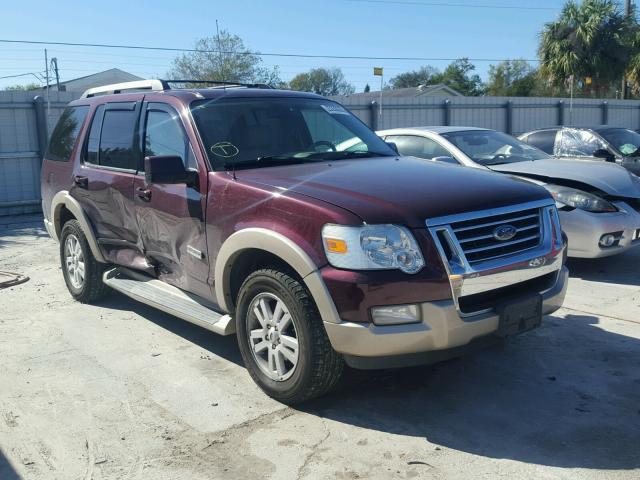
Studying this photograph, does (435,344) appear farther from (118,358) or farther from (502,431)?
(118,358)

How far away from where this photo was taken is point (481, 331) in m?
3.71

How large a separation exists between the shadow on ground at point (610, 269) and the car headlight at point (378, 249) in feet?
13.7

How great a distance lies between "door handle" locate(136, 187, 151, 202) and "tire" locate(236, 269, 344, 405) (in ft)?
4.49

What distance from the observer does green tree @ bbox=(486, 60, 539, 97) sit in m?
61.7

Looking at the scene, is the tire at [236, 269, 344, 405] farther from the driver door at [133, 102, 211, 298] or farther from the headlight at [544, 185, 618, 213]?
the headlight at [544, 185, 618, 213]

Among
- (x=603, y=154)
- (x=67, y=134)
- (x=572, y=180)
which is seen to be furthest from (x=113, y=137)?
(x=603, y=154)

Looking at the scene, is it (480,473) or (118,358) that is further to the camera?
(118,358)

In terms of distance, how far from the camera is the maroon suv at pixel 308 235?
358cm

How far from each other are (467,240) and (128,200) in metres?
2.94

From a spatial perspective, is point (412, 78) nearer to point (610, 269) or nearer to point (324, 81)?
point (324, 81)

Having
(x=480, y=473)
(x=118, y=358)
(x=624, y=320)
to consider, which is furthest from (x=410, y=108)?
(x=480, y=473)

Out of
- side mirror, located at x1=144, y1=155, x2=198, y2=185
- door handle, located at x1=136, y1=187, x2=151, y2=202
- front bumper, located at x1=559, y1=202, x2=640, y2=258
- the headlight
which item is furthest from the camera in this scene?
the headlight

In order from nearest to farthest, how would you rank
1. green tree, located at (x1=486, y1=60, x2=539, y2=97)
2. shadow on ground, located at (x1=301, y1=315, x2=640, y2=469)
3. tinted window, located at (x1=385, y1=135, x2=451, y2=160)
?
shadow on ground, located at (x1=301, y1=315, x2=640, y2=469), tinted window, located at (x1=385, y1=135, x2=451, y2=160), green tree, located at (x1=486, y1=60, x2=539, y2=97)

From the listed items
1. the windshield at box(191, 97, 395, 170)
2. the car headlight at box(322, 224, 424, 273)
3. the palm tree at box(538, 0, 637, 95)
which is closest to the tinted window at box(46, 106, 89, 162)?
the windshield at box(191, 97, 395, 170)
